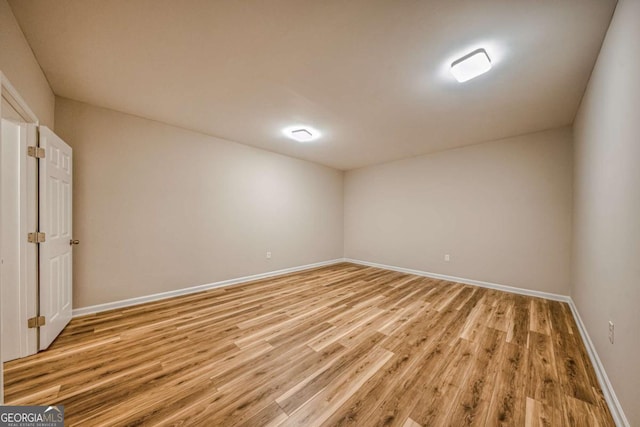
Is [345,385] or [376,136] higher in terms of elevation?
[376,136]

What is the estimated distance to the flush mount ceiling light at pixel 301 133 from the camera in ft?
11.5

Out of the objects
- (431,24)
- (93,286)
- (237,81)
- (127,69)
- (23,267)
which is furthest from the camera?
(93,286)

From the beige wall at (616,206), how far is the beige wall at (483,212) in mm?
1310

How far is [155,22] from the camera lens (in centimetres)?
166

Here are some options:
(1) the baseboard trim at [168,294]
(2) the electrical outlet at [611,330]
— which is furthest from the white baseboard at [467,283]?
(2) the electrical outlet at [611,330]

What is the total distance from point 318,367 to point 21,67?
3374 millimetres

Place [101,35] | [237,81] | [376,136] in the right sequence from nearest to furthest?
[101,35] → [237,81] → [376,136]

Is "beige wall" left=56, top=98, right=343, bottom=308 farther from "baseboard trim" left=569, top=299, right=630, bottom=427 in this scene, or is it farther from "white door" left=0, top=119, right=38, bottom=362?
"baseboard trim" left=569, top=299, right=630, bottom=427

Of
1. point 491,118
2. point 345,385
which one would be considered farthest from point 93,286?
point 491,118

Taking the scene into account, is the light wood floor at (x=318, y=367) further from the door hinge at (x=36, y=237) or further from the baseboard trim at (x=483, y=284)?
the door hinge at (x=36, y=237)

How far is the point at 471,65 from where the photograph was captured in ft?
6.48

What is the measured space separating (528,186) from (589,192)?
1.51m

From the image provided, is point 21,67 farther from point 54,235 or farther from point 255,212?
point 255,212

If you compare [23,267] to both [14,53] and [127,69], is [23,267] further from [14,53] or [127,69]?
[127,69]
